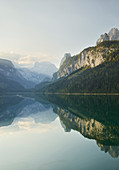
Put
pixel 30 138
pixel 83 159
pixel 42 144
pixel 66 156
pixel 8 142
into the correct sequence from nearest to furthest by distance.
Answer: pixel 83 159
pixel 66 156
pixel 42 144
pixel 8 142
pixel 30 138

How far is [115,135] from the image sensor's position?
33.3m

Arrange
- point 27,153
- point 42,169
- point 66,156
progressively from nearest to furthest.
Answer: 1. point 42,169
2. point 66,156
3. point 27,153

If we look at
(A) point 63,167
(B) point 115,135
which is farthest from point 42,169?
(B) point 115,135

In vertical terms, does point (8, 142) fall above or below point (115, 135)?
below

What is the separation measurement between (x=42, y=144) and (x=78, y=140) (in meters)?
7.07

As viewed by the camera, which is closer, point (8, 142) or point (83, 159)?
point (83, 159)

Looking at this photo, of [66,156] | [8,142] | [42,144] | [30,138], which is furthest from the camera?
[30,138]

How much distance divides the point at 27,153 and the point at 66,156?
631 cm

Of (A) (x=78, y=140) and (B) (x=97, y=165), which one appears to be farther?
(A) (x=78, y=140)

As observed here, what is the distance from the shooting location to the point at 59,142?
1244 inches

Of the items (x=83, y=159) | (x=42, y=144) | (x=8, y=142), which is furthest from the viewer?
(x=8, y=142)

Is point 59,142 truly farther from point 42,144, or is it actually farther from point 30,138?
point 30,138

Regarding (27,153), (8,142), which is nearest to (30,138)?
(8,142)

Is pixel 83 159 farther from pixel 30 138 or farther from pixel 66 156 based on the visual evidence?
pixel 30 138
